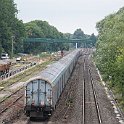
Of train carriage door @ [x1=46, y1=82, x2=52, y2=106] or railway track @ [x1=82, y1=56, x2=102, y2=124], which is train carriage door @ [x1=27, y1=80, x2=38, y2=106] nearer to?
train carriage door @ [x1=46, y1=82, x2=52, y2=106]

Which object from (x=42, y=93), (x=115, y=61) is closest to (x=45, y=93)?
(x=42, y=93)

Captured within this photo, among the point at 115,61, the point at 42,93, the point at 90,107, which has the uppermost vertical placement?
the point at 115,61

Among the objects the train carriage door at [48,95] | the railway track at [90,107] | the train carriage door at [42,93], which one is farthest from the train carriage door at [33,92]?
the railway track at [90,107]

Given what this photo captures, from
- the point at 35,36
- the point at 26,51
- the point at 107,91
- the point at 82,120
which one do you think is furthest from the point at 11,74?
the point at 35,36

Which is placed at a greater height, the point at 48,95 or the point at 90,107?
the point at 48,95

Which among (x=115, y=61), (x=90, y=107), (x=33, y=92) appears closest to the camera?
(x=33, y=92)

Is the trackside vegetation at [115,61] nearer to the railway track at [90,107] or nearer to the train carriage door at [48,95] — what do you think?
the railway track at [90,107]

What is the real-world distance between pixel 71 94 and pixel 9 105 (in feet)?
30.6

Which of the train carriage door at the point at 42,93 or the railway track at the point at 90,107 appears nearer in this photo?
the train carriage door at the point at 42,93

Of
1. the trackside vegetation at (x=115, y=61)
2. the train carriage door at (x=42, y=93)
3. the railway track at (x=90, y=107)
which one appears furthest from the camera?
the trackside vegetation at (x=115, y=61)

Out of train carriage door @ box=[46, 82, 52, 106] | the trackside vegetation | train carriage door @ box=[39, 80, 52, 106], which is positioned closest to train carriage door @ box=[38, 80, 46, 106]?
train carriage door @ box=[39, 80, 52, 106]

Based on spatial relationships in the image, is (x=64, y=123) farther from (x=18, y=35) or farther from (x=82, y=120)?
(x=18, y=35)

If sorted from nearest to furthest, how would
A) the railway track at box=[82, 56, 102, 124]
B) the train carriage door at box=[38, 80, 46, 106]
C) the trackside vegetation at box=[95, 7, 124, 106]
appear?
the train carriage door at box=[38, 80, 46, 106] < the railway track at box=[82, 56, 102, 124] < the trackside vegetation at box=[95, 7, 124, 106]

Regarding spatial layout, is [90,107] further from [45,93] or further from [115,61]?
[115,61]
